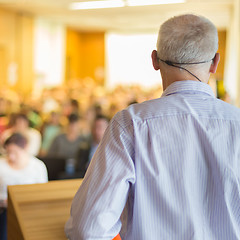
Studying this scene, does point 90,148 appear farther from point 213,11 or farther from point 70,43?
point 70,43

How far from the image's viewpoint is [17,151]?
379 cm

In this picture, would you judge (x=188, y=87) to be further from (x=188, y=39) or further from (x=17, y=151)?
(x=17, y=151)

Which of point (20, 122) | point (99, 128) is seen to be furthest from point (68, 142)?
point (99, 128)

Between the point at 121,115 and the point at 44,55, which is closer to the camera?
the point at 121,115

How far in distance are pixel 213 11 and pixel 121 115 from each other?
11613 millimetres

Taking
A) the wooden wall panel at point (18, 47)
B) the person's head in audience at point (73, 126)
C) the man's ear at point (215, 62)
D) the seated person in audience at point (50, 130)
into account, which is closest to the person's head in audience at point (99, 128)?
the person's head in audience at point (73, 126)

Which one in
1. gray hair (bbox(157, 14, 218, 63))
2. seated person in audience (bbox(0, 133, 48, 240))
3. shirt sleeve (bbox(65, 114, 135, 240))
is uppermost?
gray hair (bbox(157, 14, 218, 63))

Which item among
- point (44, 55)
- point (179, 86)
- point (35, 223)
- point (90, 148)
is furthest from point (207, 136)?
point (44, 55)

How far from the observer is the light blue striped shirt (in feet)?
3.74

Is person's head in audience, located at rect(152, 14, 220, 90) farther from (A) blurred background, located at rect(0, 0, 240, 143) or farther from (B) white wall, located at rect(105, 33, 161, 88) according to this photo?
(B) white wall, located at rect(105, 33, 161, 88)

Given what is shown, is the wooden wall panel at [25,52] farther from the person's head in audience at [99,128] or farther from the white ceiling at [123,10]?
the person's head in audience at [99,128]

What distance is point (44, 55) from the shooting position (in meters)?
15.8

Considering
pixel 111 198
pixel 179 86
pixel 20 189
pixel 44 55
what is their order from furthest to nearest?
1. pixel 44 55
2. pixel 20 189
3. pixel 179 86
4. pixel 111 198

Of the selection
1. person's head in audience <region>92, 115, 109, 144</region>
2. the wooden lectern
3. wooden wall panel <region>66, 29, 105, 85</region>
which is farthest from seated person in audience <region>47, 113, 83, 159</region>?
wooden wall panel <region>66, 29, 105, 85</region>
